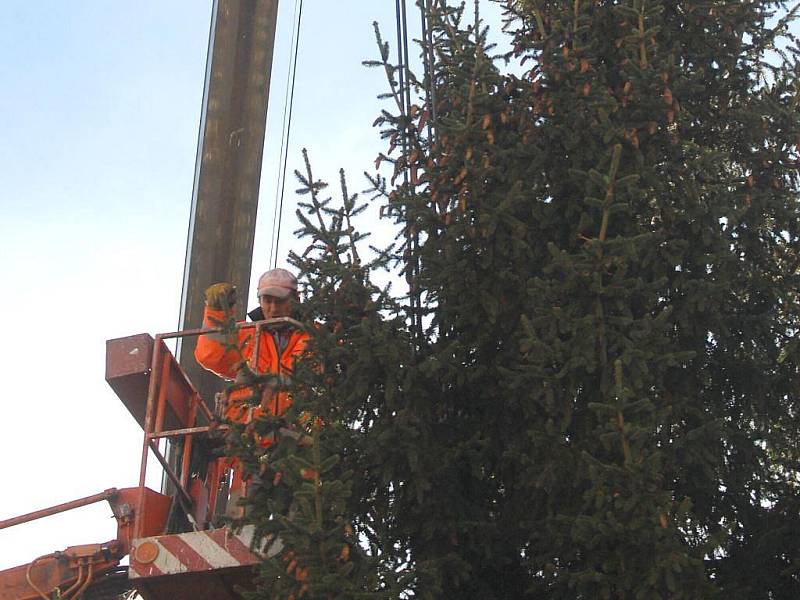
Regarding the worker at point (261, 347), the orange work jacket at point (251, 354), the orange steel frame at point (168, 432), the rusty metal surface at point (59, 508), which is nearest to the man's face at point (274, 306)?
the worker at point (261, 347)

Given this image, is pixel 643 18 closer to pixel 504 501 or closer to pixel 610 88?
pixel 610 88

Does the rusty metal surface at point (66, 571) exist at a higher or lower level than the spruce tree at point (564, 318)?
lower

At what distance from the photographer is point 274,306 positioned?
30.8 feet

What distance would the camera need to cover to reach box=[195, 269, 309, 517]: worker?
7816mm

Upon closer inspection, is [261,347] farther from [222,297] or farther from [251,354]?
[222,297]

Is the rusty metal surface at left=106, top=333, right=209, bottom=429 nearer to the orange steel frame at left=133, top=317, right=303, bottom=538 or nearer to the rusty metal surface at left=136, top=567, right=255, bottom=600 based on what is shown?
the orange steel frame at left=133, top=317, right=303, bottom=538

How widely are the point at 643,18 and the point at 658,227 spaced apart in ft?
4.03

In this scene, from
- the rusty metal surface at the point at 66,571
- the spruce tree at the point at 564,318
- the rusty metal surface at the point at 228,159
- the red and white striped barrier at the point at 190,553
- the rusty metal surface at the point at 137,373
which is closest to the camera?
the spruce tree at the point at 564,318

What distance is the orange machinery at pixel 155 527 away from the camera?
26.8 feet

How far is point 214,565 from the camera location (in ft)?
26.6

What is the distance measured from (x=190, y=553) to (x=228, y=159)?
442 centimetres

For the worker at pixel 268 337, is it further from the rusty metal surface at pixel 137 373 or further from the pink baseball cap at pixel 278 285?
the rusty metal surface at pixel 137 373

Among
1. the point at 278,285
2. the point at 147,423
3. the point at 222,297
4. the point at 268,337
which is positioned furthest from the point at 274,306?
the point at 222,297

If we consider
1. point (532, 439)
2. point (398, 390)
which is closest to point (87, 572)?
point (398, 390)
